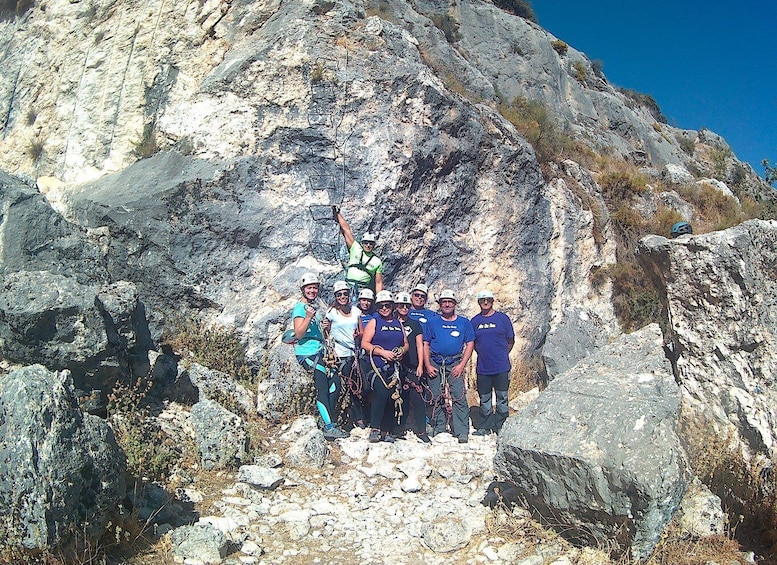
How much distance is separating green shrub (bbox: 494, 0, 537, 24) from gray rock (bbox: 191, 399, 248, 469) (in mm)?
26537

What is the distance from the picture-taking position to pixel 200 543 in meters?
4.08

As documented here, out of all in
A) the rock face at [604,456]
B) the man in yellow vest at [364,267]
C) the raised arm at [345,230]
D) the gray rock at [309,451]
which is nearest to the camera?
the rock face at [604,456]

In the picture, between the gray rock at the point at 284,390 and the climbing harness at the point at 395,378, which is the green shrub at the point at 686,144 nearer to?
the climbing harness at the point at 395,378

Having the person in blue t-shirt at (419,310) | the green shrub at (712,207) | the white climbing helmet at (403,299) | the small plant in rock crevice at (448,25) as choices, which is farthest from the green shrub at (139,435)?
the small plant in rock crevice at (448,25)

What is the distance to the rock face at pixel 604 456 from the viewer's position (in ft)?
12.7

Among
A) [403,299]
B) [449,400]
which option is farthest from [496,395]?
[403,299]

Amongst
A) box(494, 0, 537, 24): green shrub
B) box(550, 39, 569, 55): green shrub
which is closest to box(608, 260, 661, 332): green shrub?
box(550, 39, 569, 55): green shrub

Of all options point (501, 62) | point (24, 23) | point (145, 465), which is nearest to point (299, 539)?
point (145, 465)

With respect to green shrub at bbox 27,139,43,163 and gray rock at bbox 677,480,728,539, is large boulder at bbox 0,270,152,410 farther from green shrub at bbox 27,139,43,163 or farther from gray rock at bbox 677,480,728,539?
green shrub at bbox 27,139,43,163

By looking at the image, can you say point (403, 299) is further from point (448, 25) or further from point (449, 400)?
point (448, 25)

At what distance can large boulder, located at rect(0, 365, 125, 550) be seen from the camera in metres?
3.50

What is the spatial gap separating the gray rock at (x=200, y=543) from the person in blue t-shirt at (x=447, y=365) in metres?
3.27

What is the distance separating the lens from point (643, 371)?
4.95m

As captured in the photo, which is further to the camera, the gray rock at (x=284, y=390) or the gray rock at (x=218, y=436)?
the gray rock at (x=284, y=390)
